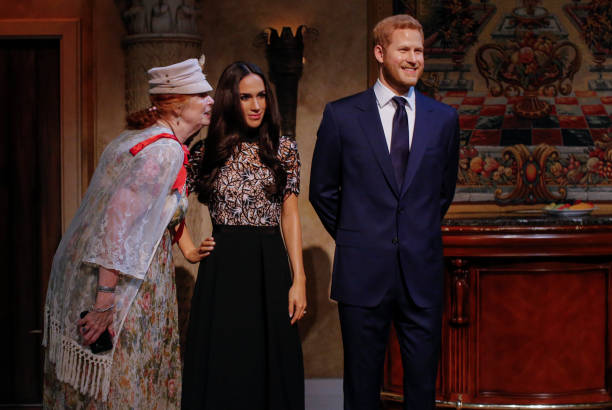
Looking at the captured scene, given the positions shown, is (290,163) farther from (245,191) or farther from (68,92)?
(68,92)

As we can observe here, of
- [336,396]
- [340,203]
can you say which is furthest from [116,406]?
[336,396]

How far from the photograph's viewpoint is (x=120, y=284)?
8.66 feet

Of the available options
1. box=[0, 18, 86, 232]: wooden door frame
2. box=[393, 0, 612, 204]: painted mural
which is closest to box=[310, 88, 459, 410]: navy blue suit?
box=[393, 0, 612, 204]: painted mural

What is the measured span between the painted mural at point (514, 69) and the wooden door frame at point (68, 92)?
6.65 ft

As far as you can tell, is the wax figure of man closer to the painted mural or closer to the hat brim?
the hat brim

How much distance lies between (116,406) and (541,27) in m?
3.54

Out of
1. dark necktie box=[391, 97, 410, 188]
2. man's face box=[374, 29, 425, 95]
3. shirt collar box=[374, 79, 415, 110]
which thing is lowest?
dark necktie box=[391, 97, 410, 188]

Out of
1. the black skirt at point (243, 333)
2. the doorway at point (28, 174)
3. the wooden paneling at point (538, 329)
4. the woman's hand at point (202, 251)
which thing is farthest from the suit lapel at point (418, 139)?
the doorway at point (28, 174)

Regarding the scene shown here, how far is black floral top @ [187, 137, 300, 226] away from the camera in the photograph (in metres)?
3.12

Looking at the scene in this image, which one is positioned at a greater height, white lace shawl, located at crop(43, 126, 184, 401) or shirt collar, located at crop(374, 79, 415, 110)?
shirt collar, located at crop(374, 79, 415, 110)

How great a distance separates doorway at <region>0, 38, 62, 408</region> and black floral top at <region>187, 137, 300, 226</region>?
2.17m

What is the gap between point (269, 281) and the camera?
10.2ft

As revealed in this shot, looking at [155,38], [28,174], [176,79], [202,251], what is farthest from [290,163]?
[28,174]

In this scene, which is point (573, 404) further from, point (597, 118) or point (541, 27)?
point (541, 27)
